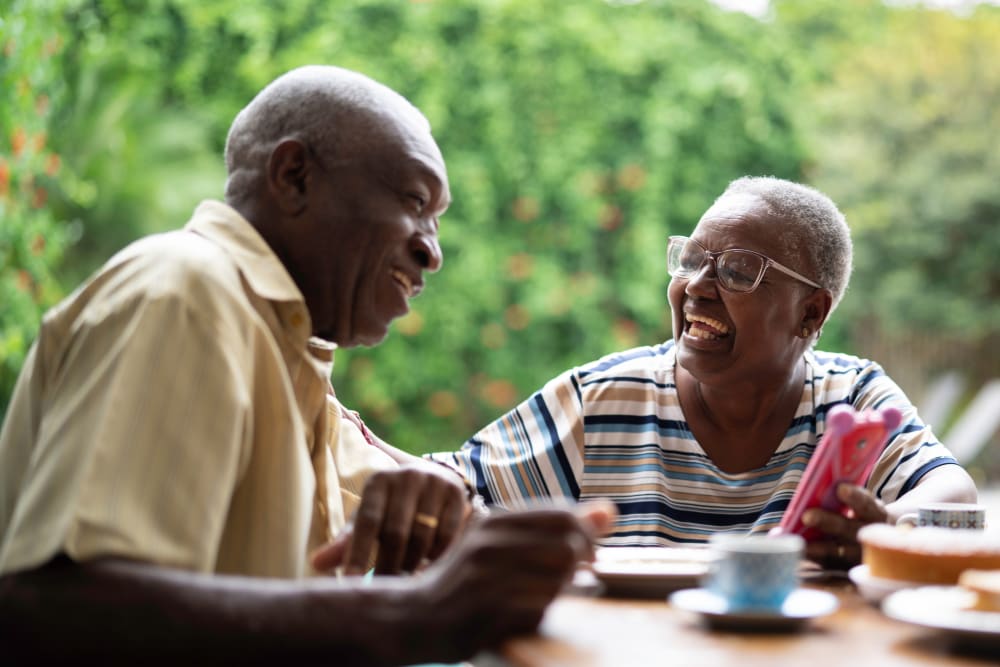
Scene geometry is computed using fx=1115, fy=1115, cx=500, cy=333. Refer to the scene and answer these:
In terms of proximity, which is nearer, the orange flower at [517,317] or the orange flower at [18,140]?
the orange flower at [18,140]

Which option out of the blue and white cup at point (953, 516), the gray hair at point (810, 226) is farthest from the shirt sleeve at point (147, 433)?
the gray hair at point (810, 226)

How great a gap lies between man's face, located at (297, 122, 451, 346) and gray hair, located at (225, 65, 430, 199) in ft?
0.09

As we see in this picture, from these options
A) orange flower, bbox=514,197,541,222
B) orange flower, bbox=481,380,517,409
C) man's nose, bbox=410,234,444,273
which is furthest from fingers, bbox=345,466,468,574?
orange flower, bbox=514,197,541,222

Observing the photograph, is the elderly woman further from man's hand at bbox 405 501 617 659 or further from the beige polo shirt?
man's hand at bbox 405 501 617 659

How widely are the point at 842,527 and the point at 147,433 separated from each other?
115cm

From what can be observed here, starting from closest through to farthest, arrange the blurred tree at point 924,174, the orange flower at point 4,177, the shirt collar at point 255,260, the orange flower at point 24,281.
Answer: the shirt collar at point 255,260, the orange flower at point 4,177, the orange flower at point 24,281, the blurred tree at point 924,174

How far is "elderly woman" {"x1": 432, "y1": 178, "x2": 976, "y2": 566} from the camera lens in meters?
2.60

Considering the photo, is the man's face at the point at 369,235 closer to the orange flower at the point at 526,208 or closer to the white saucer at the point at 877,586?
the white saucer at the point at 877,586

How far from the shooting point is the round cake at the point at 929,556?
1549 millimetres

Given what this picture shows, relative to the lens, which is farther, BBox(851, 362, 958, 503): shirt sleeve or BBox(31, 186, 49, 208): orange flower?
BBox(31, 186, 49, 208): orange flower

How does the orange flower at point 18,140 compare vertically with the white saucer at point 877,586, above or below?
above

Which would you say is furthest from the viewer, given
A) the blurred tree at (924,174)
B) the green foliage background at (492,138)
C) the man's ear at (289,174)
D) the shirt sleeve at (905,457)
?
the blurred tree at (924,174)

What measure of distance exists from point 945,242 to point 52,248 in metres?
6.66

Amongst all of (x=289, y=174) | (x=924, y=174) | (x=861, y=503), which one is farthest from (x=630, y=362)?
(x=924, y=174)
